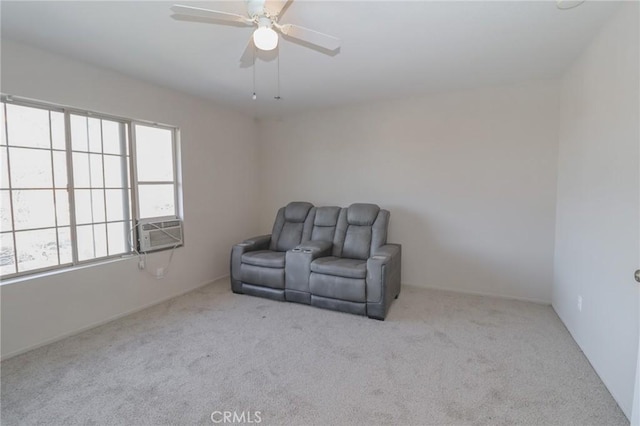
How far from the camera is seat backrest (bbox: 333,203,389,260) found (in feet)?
12.2

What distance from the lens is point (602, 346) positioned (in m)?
2.09

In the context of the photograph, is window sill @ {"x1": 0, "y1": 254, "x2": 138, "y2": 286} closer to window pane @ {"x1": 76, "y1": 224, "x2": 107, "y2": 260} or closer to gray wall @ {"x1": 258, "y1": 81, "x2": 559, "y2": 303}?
window pane @ {"x1": 76, "y1": 224, "x2": 107, "y2": 260}

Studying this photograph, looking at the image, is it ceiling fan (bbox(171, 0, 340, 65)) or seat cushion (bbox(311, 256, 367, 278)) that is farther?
seat cushion (bbox(311, 256, 367, 278))

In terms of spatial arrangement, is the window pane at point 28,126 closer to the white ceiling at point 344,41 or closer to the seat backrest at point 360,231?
the white ceiling at point 344,41

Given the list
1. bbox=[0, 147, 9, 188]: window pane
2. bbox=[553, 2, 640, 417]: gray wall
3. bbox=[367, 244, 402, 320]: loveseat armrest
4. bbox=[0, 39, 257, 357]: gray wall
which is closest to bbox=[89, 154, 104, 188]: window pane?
bbox=[0, 39, 257, 357]: gray wall

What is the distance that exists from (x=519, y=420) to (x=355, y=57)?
9.34 feet

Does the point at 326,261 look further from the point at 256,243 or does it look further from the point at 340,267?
the point at 256,243

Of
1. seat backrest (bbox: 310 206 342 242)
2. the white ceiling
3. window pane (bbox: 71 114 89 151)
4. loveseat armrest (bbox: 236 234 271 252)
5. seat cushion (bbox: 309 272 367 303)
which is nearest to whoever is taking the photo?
the white ceiling

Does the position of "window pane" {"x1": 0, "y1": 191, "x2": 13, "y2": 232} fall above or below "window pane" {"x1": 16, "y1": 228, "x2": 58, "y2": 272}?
above

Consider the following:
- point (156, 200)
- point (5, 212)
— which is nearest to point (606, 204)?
point (156, 200)

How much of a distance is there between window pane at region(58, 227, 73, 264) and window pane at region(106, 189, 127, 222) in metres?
0.40

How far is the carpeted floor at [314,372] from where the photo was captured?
182 cm

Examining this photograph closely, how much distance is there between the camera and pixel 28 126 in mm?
2557

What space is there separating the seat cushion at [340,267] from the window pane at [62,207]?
2358 mm
